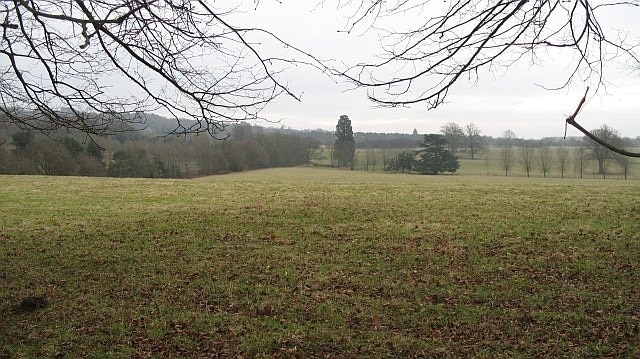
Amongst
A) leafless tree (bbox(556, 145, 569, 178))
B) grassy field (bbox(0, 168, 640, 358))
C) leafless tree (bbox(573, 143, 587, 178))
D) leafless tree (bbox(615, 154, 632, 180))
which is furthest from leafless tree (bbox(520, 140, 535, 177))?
grassy field (bbox(0, 168, 640, 358))

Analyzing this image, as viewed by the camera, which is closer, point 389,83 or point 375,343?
point 389,83

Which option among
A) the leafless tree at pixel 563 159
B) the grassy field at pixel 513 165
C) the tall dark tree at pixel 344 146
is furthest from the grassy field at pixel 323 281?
the tall dark tree at pixel 344 146

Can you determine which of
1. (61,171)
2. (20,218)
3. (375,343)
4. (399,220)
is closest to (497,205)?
(399,220)

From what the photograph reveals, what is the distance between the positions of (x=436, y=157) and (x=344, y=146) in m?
10.7

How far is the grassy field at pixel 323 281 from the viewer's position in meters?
4.68

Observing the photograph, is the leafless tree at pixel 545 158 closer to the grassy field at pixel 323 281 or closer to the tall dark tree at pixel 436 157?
the tall dark tree at pixel 436 157

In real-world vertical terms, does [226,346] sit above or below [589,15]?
below

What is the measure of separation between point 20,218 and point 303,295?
8618mm

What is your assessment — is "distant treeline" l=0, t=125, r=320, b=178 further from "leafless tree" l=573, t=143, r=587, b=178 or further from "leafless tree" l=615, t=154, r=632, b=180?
"leafless tree" l=615, t=154, r=632, b=180

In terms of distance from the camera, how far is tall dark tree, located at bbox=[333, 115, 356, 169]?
49469 mm

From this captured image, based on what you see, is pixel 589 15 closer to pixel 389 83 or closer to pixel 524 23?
pixel 524 23

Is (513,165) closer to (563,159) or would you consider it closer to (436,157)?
(563,159)

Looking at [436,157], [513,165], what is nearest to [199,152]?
[436,157]

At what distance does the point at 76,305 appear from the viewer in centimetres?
560
